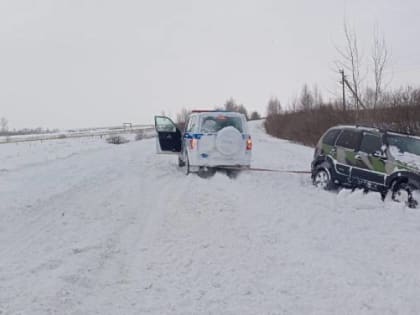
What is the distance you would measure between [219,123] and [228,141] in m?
0.66

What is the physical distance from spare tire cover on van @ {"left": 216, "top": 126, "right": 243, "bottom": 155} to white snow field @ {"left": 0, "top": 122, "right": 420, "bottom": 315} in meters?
2.07

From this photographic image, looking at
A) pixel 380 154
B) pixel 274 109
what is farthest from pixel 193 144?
pixel 274 109

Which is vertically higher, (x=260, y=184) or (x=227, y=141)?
(x=227, y=141)

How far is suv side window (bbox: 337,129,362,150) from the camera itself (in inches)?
383

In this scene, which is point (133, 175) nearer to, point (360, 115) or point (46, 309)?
point (46, 309)

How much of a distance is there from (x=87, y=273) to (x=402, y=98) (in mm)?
17939

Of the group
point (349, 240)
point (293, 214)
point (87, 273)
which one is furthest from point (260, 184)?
point (87, 273)

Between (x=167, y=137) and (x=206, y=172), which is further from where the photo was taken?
(x=167, y=137)

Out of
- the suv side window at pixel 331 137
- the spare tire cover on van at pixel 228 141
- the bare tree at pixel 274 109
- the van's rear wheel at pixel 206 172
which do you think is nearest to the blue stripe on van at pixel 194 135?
the spare tire cover on van at pixel 228 141

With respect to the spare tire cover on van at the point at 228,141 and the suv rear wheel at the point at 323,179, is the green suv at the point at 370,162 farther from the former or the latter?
the spare tire cover on van at the point at 228,141

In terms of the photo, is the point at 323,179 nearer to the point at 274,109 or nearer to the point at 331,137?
the point at 331,137

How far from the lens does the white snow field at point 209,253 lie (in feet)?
13.1

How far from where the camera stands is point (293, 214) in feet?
23.3

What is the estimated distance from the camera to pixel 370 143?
30.7 feet
